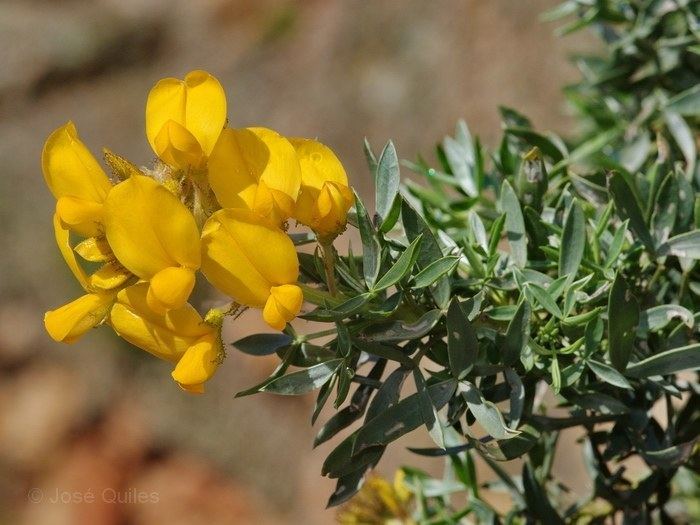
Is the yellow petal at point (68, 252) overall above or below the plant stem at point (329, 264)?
above

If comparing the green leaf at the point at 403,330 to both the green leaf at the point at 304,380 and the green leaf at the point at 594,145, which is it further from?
the green leaf at the point at 594,145

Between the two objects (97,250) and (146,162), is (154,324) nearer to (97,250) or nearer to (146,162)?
(97,250)

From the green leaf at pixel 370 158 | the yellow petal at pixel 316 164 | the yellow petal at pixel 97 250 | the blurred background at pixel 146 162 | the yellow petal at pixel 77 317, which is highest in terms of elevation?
the yellow petal at pixel 97 250

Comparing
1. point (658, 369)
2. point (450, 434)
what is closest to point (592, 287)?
point (658, 369)

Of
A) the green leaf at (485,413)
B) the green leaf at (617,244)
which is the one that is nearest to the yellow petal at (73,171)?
the green leaf at (485,413)

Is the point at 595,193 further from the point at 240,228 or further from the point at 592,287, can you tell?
the point at 240,228

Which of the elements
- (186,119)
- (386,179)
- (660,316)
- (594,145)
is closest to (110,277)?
(186,119)

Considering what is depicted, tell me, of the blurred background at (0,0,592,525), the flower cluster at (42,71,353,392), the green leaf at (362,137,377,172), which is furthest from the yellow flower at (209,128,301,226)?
the blurred background at (0,0,592,525)
